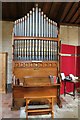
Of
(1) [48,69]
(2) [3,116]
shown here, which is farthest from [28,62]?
(2) [3,116]

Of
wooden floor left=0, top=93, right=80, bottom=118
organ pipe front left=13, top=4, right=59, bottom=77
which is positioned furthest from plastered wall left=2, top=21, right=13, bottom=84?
organ pipe front left=13, top=4, right=59, bottom=77

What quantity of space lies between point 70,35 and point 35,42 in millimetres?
3797

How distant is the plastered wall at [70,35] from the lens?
8977mm

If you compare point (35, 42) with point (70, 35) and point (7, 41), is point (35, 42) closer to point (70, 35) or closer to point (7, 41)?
point (7, 41)

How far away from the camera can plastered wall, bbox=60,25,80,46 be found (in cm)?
898

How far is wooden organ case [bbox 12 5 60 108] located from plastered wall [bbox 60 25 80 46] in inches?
119

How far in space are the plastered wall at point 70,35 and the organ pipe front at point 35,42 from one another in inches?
120

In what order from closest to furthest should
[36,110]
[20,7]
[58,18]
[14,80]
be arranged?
1. [36,110]
2. [14,80]
3. [20,7]
4. [58,18]

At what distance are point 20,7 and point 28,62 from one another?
8.08 ft

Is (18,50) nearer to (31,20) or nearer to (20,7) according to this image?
(31,20)

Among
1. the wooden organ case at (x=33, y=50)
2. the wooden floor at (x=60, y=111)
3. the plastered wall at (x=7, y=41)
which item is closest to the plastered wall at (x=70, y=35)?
the plastered wall at (x=7, y=41)

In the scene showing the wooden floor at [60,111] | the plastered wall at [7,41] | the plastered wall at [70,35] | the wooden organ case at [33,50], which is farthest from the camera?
the plastered wall at [70,35]

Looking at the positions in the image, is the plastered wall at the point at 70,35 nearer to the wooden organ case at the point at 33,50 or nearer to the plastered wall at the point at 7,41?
the plastered wall at the point at 7,41

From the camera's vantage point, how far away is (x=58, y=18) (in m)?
8.04
